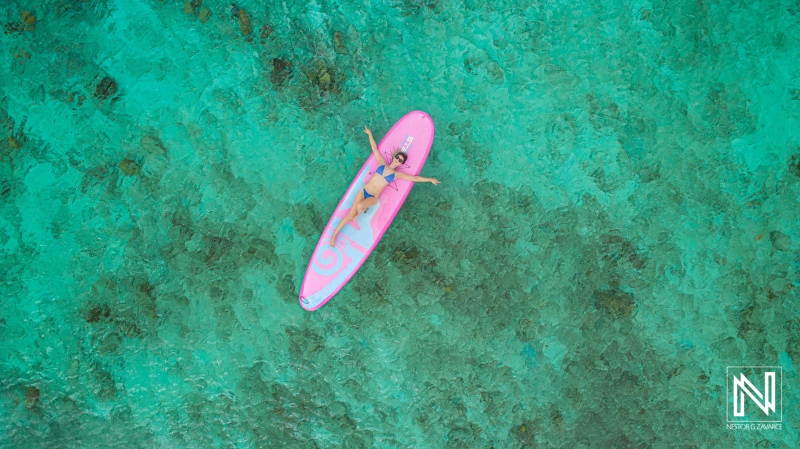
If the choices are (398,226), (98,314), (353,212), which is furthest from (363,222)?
(98,314)

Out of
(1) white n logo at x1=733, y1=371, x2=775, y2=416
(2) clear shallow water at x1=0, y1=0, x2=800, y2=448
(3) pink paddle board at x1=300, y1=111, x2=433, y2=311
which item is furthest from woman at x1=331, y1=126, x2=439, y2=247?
(1) white n logo at x1=733, y1=371, x2=775, y2=416

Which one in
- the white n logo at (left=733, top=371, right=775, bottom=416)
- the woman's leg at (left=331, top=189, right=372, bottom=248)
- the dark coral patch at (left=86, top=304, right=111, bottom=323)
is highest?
the woman's leg at (left=331, top=189, right=372, bottom=248)

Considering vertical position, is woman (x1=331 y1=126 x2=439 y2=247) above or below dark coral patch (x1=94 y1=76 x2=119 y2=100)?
below

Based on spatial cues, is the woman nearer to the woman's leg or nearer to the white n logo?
the woman's leg

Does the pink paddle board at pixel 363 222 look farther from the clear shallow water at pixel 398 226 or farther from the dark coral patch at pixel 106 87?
the dark coral patch at pixel 106 87

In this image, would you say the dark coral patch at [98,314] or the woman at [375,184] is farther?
the dark coral patch at [98,314]

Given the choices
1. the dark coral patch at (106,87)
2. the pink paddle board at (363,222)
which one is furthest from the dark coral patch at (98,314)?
the dark coral patch at (106,87)

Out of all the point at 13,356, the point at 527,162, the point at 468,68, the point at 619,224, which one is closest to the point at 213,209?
the point at 13,356
